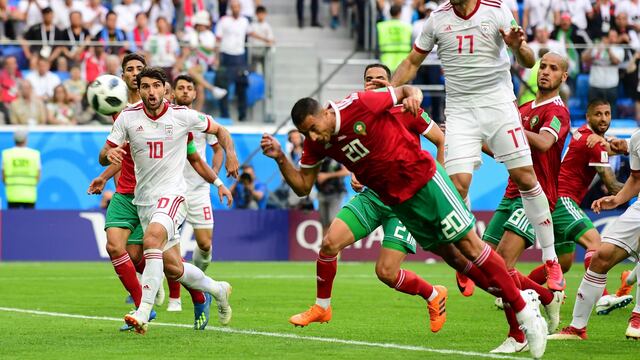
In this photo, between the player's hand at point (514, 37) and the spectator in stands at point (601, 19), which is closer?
the player's hand at point (514, 37)

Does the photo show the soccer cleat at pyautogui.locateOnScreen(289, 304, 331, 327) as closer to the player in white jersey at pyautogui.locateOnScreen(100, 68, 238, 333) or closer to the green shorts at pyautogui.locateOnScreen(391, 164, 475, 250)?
the player in white jersey at pyautogui.locateOnScreen(100, 68, 238, 333)

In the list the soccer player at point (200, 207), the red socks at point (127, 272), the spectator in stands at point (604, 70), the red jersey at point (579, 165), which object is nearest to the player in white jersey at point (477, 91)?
the red jersey at point (579, 165)

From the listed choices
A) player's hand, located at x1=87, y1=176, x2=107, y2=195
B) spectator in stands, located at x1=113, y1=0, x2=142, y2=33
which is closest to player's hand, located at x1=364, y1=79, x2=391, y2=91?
player's hand, located at x1=87, y1=176, x2=107, y2=195

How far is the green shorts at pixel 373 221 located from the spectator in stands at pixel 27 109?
15.5 m

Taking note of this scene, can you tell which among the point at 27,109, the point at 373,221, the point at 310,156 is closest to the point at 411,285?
the point at 373,221

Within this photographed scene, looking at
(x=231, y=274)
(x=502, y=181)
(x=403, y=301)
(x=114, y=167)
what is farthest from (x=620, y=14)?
(x=114, y=167)

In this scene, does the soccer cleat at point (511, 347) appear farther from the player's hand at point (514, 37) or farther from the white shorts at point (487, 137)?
the player's hand at point (514, 37)

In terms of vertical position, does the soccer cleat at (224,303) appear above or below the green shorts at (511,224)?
below

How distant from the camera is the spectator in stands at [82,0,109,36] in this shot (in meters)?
27.0

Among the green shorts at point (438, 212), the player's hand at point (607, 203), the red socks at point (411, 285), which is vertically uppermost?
the green shorts at point (438, 212)

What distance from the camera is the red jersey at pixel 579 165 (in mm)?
14117

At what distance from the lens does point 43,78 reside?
2538cm

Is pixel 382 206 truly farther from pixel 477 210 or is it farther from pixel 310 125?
pixel 477 210

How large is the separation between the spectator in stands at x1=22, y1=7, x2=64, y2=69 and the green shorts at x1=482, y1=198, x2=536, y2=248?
14.6 m
